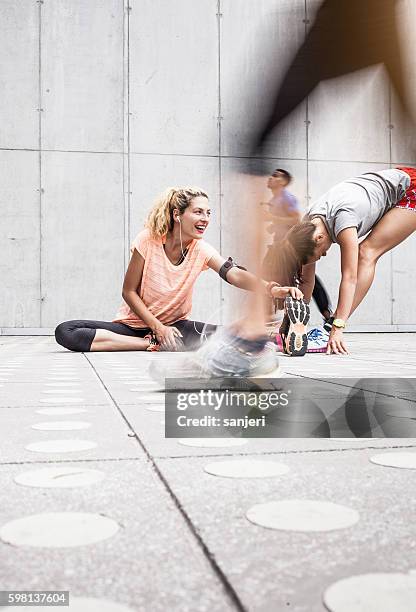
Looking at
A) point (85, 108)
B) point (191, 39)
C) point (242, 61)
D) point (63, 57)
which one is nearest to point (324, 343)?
point (191, 39)

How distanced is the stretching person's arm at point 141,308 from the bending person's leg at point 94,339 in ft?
0.52

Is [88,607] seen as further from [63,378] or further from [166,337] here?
[166,337]

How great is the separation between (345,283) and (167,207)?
0.97 metres

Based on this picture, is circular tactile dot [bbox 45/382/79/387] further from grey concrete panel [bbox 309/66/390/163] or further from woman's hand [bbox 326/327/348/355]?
woman's hand [bbox 326/327/348/355]

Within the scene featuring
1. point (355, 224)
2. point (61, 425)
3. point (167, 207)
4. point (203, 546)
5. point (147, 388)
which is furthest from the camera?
point (167, 207)

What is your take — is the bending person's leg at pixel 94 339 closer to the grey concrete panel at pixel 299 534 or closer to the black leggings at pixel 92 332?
the black leggings at pixel 92 332

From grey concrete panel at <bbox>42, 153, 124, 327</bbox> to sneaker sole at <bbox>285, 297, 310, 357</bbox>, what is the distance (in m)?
3.46

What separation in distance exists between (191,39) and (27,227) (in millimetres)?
3154

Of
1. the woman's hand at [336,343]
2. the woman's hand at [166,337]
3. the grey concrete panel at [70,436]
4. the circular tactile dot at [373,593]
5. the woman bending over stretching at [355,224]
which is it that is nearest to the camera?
the circular tactile dot at [373,593]

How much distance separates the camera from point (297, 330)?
303cm

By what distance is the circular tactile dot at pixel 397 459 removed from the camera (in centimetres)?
82

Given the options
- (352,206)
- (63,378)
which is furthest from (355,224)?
(63,378)

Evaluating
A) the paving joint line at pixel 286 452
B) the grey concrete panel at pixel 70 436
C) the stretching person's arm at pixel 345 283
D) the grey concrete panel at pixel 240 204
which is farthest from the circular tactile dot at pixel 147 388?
the stretching person's arm at pixel 345 283

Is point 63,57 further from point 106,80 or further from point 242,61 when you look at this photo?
point 242,61
